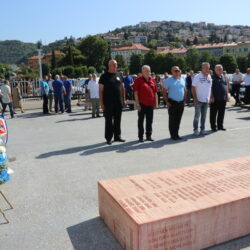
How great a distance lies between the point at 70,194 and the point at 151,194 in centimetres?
153

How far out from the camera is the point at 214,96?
336 inches

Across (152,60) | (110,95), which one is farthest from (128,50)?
(110,95)

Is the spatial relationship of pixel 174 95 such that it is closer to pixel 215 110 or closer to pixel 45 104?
pixel 215 110

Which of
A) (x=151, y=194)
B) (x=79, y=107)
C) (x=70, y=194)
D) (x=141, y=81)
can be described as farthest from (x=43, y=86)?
(x=151, y=194)

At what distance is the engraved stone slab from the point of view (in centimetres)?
276

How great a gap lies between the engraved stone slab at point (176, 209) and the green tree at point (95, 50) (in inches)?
4012

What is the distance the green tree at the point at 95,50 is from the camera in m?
102

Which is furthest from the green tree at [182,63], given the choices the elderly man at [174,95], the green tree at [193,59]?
the elderly man at [174,95]

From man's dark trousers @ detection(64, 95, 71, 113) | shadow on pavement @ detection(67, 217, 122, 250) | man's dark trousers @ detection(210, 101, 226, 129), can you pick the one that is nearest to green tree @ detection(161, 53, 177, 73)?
man's dark trousers @ detection(64, 95, 71, 113)

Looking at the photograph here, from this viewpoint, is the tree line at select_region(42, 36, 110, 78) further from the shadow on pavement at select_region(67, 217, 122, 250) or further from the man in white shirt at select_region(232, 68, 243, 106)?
the shadow on pavement at select_region(67, 217, 122, 250)

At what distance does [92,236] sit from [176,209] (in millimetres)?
980

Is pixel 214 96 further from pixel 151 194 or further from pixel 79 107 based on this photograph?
pixel 79 107

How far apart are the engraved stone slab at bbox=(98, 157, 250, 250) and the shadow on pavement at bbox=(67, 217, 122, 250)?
0.25 ft

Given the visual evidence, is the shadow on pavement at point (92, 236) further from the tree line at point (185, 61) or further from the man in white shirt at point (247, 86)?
the tree line at point (185, 61)
